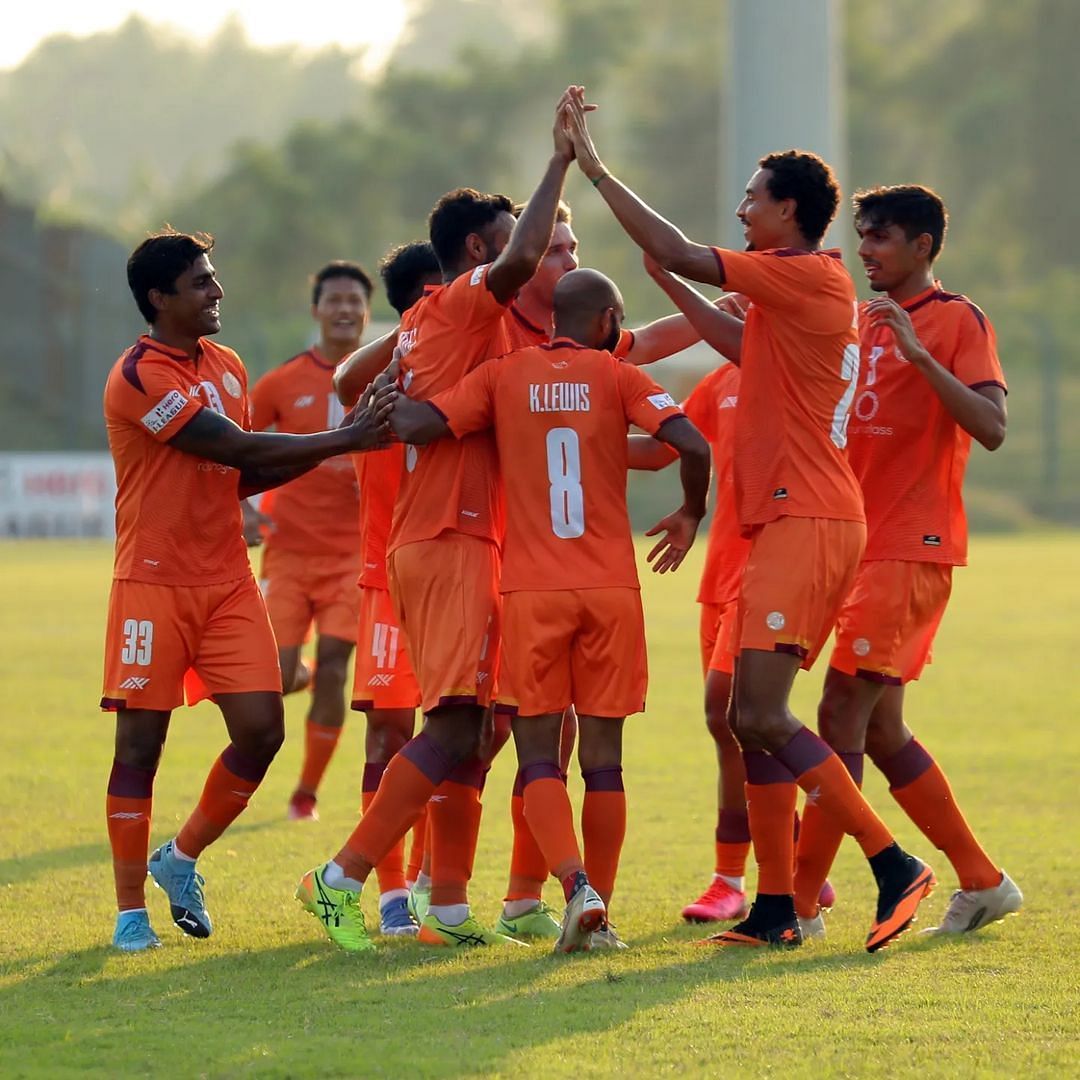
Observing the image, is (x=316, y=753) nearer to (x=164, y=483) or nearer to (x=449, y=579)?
(x=164, y=483)

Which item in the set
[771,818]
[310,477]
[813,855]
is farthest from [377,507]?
[310,477]

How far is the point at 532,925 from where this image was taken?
6.63 m

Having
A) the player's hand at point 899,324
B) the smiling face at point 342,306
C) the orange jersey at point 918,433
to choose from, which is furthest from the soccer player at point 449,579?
the smiling face at point 342,306

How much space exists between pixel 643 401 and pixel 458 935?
189 cm

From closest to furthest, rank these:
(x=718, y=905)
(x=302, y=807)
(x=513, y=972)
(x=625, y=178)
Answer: (x=513, y=972)
(x=718, y=905)
(x=302, y=807)
(x=625, y=178)

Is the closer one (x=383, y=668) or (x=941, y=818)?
(x=941, y=818)

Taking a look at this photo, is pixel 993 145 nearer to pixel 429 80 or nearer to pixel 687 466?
pixel 429 80

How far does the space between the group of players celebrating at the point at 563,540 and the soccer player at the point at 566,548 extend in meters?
0.01

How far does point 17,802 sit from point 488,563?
4136 millimetres

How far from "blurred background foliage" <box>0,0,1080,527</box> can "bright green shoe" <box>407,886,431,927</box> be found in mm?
38279

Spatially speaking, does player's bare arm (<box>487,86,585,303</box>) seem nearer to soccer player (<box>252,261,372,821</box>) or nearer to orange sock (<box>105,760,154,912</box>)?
orange sock (<box>105,760,154,912</box>)

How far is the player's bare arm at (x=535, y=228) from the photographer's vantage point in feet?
19.7

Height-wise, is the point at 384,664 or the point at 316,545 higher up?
the point at 316,545

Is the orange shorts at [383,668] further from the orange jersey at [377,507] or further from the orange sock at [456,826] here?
the orange sock at [456,826]
